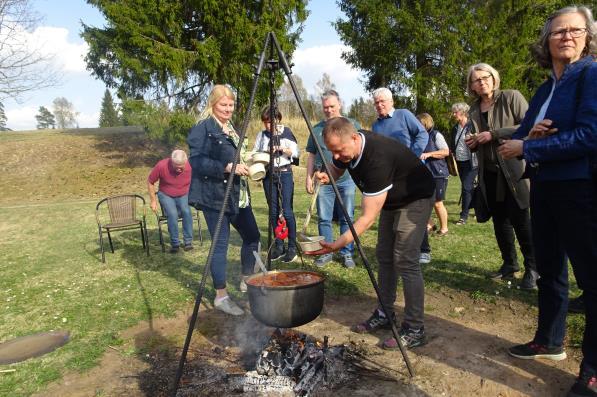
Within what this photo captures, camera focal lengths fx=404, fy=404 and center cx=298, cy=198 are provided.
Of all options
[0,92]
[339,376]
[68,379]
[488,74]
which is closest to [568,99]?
[488,74]

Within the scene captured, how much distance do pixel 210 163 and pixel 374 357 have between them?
6.99 feet

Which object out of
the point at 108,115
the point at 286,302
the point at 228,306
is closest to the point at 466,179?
the point at 228,306

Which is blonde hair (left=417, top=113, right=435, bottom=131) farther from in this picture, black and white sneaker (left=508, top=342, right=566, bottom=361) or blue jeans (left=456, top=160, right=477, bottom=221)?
black and white sneaker (left=508, top=342, right=566, bottom=361)

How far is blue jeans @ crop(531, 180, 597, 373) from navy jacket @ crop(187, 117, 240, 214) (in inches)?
96.4

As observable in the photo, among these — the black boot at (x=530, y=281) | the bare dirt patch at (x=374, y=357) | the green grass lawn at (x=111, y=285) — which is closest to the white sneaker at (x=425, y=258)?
the green grass lawn at (x=111, y=285)

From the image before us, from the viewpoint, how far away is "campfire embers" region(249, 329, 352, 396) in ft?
8.74

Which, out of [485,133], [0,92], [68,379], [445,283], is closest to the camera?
[68,379]

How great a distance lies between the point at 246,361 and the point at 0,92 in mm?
15198

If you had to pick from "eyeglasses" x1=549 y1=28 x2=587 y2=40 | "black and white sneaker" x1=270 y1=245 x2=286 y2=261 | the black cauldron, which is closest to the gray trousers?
the black cauldron

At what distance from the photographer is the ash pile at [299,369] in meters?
2.63

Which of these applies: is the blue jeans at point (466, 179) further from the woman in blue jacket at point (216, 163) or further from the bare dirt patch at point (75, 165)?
the bare dirt patch at point (75, 165)

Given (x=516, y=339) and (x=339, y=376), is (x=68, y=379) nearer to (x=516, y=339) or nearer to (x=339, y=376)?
(x=339, y=376)

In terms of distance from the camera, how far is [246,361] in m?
3.04

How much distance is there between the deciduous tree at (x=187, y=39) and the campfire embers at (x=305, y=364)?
539 inches
